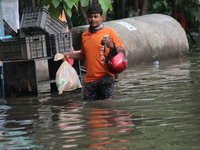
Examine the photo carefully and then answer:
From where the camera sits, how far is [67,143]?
3.50 metres

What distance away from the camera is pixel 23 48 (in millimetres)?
7051

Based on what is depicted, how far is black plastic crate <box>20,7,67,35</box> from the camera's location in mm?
7371

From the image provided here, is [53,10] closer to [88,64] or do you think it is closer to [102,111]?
[88,64]

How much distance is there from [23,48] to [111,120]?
3.29 meters

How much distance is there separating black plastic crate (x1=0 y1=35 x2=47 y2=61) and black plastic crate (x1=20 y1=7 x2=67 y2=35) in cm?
34

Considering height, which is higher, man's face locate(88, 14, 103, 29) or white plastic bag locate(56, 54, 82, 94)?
man's face locate(88, 14, 103, 29)

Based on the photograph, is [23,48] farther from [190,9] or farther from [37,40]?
[190,9]

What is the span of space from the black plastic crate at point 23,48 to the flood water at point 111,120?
2.80 feet

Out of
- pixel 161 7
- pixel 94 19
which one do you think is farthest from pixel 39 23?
pixel 161 7

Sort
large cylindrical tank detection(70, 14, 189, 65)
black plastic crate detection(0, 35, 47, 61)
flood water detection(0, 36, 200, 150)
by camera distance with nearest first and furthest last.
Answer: flood water detection(0, 36, 200, 150), black plastic crate detection(0, 35, 47, 61), large cylindrical tank detection(70, 14, 189, 65)

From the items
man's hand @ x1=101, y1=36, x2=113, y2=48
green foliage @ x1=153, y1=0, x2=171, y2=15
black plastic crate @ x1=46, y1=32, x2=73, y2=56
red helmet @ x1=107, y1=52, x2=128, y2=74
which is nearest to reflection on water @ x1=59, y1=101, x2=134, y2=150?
red helmet @ x1=107, y1=52, x2=128, y2=74

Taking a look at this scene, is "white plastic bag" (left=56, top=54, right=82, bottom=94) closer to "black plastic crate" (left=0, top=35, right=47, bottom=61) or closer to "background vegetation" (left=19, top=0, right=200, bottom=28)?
"black plastic crate" (left=0, top=35, right=47, bottom=61)

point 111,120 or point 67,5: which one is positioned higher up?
point 67,5

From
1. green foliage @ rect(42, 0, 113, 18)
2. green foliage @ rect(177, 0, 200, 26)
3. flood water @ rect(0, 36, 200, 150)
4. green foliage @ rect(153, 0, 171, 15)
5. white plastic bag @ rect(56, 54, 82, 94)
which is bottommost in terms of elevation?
flood water @ rect(0, 36, 200, 150)
